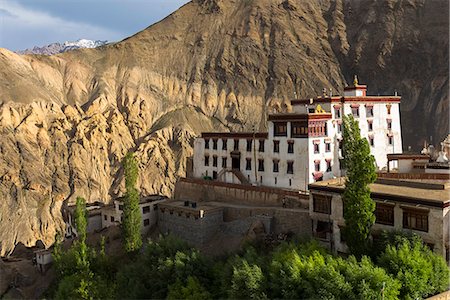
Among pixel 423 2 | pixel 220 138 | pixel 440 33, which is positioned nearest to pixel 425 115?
pixel 440 33

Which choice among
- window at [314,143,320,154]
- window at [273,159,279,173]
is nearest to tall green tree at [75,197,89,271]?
window at [273,159,279,173]

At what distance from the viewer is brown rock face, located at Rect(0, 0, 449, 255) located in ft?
266

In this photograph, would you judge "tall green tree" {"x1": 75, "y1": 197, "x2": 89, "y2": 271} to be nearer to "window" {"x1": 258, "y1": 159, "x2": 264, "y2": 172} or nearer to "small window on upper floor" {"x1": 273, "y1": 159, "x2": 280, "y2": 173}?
"window" {"x1": 258, "y1": 159, "x2": 264, "y2": 172}

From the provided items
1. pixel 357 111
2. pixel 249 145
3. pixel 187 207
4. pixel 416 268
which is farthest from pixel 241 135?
pixel 416 268

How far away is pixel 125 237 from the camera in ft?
141

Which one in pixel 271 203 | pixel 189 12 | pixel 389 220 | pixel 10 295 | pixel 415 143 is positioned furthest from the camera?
pixel 189 12

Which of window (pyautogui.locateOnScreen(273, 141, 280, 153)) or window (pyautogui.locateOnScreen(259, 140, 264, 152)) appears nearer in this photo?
window (pyautogui.locateOnScreen(273, 141, 280, 153))

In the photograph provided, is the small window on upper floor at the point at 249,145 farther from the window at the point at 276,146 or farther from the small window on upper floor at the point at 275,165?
the small window on upper floor at the point at 275,165

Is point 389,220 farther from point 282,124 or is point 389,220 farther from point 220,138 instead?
point 220,138

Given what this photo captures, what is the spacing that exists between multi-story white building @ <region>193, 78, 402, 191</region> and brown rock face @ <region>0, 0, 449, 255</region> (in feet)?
121

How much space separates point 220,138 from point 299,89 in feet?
178

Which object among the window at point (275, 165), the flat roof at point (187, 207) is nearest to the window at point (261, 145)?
the window at point (275, 165)

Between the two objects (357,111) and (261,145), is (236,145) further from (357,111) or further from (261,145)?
(357,111)

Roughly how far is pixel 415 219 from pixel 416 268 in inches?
149
